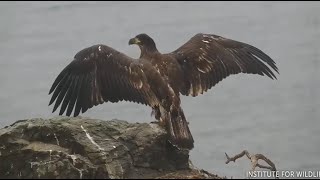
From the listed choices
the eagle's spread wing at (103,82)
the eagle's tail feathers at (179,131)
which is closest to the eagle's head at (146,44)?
the eagle's spread wing at (103,82)

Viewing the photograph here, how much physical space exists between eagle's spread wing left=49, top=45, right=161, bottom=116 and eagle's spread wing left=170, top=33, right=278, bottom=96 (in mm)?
670

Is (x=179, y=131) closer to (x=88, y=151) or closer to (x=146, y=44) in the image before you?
(x=88, y=151)

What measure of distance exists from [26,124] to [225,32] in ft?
63.9

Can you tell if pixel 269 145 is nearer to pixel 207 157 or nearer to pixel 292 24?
pixel 207 157

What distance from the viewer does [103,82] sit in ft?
32.6

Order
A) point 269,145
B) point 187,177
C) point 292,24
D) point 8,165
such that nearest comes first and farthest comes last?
1. point 187,177
2. point 8,165
3. point 269,145
4. point 292,24

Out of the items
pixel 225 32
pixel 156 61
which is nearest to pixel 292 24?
pixel 225 32

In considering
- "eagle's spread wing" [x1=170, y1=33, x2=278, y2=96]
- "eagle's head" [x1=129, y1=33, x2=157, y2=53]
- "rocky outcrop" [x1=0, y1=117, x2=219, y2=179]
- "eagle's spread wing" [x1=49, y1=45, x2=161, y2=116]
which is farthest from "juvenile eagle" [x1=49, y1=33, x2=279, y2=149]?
"rocky outcrop" [x1=0, y1=117, x2=219, y2=179]

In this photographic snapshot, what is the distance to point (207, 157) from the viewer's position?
1736cm

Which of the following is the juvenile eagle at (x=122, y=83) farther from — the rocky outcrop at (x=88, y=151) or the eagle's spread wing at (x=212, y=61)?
the rocky outcrop at (x=88, y=151)

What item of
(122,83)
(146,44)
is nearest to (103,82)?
(122,83)

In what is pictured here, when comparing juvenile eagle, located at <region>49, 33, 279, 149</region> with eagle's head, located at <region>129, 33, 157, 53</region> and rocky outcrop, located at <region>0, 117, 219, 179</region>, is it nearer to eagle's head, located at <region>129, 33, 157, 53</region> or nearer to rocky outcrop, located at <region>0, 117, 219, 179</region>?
eagle's head, located at <region>129, 33, 157, 53</region>

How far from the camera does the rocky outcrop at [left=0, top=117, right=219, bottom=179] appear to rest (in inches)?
326

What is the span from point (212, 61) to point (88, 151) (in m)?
2.86
